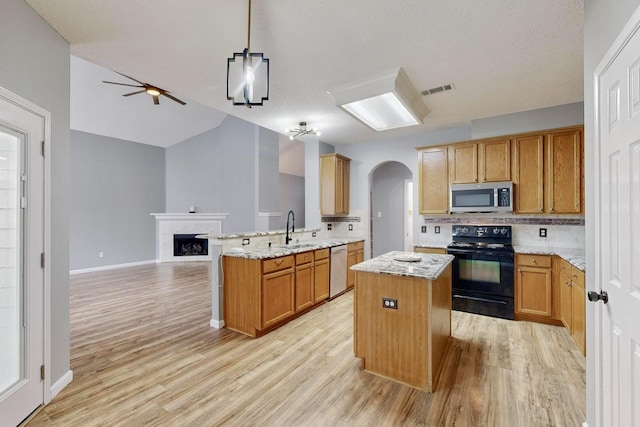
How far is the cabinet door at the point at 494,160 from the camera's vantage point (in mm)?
3750

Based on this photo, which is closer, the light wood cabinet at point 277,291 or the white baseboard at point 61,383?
the white baseboard at point 61,383

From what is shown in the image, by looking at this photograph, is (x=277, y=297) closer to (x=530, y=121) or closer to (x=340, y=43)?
(x=340, y=43)

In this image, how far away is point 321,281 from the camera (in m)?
Result: 4.04

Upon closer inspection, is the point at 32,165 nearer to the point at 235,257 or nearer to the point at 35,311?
the point at 35,311

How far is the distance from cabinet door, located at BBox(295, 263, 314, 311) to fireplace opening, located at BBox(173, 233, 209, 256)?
5.25m

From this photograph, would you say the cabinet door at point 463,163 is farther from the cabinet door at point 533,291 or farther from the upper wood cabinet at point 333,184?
the upper wood cabinet at point 333,184

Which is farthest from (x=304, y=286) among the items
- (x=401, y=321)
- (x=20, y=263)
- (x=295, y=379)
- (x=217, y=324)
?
(x=20, y=263)

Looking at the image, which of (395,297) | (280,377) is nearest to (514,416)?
(395,297)

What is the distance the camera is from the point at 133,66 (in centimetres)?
260

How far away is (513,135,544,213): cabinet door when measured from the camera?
355 cm

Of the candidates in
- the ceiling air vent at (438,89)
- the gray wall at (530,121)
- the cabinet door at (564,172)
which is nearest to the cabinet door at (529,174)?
the cabinet door at (564,172)

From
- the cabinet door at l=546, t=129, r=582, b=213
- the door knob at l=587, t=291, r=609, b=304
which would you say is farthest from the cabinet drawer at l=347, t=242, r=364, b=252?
the door knob at l=587, t=291, r=609, b=304

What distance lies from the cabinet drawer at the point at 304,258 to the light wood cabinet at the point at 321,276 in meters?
0.12

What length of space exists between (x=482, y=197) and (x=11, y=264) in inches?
186
